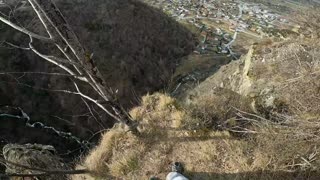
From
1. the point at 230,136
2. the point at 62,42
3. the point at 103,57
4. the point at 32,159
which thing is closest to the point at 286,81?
the point at 230,136

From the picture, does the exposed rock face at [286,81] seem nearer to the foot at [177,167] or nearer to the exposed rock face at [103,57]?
the foot at [177,167]

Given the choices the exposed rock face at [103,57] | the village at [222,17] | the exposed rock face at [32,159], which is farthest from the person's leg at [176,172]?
the village at [222,17]

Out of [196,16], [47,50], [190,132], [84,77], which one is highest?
[84,77]

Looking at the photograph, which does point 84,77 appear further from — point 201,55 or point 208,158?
point 201,55

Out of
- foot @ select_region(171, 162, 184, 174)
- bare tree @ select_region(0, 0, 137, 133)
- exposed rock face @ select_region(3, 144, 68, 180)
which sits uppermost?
bare tree @ select_region(0, 0, 137, 133)

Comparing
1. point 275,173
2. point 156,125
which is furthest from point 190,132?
point 275,173

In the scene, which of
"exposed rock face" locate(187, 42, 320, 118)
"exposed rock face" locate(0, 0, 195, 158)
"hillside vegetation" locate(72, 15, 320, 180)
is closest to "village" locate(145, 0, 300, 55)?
"exposed rock face" locate(0, 0, 195, 158)

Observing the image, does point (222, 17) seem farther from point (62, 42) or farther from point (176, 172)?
point (62, 42)

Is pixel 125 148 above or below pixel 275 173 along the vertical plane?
below

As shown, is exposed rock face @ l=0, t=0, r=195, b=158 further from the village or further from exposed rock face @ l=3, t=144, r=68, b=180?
exposed rock face @ l=3, t=144, r=68, b=180
